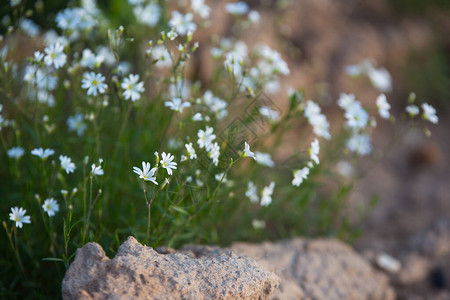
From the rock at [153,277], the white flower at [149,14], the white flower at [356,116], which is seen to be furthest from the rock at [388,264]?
the white flower at [149,14]

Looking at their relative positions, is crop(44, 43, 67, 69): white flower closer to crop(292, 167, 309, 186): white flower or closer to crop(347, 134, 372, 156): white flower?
crop(292, 167, 309, 186): white flower

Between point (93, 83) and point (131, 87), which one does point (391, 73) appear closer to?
point (131, 87)

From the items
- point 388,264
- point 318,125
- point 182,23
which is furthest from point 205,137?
point 388,264

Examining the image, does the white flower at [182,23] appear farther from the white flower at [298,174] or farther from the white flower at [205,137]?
the white flower at [298,174]

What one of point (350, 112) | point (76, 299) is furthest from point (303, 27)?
point (76, 299)

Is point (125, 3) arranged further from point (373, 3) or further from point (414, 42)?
point (414, 42)

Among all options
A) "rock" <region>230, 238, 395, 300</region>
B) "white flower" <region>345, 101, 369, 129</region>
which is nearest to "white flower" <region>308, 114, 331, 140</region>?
"white flower" <region>345, 101, 369, 129</region>
